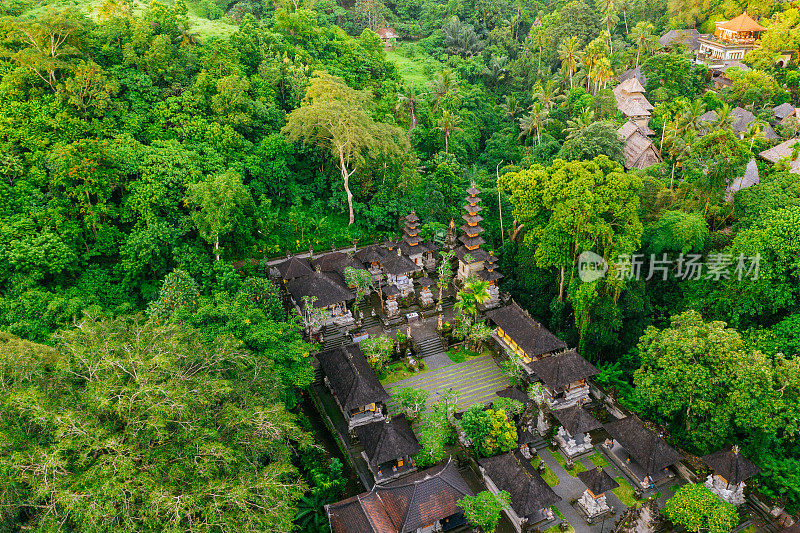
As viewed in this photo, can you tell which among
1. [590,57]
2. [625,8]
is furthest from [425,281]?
[625,8]

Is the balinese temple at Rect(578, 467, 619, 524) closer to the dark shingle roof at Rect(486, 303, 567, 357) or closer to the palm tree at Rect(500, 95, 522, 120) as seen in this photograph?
the dark shingle roof at Rect(486, 303, 567, 357)

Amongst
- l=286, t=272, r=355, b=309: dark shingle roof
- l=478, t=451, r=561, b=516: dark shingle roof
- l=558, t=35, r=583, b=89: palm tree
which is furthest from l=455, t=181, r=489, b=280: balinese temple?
l=558, t=35, r=583, b=89: palm tree

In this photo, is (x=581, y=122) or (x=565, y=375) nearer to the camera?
(x=565, y=375)

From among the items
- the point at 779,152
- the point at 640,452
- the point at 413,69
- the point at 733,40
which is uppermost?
the point at 733,40

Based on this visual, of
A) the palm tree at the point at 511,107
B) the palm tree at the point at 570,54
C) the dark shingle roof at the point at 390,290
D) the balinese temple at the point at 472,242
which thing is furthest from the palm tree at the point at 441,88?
the dark shingle roof at the point at 390,290

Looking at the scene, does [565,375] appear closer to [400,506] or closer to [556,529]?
[556,529]

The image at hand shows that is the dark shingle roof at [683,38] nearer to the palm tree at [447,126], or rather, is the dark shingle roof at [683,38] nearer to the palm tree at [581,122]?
the palm tree at [581,122]

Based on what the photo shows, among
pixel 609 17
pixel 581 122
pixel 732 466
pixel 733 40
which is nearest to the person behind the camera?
pixel 732 466
